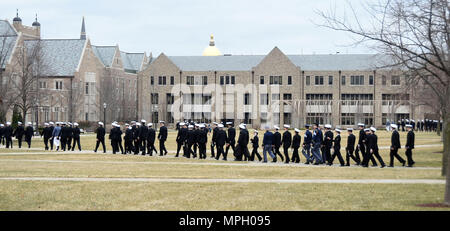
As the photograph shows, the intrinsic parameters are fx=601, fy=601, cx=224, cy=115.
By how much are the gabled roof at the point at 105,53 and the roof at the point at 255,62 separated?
482 inches

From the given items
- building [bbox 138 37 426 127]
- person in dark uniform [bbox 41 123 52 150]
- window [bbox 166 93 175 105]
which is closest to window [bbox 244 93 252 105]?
building [bbox 138 37 426 127]

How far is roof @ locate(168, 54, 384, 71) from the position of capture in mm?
80938

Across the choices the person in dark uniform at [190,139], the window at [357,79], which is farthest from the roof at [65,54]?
the person in dark uniform at [190,139]

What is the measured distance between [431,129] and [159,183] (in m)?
61.2

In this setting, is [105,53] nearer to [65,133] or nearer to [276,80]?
[276,80]

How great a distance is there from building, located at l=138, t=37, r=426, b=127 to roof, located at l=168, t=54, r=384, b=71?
0.44 ft

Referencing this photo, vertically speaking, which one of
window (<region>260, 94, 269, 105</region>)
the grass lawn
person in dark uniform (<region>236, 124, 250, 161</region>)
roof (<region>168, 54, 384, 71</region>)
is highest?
roof (<region>168, 54, 384, 71</region>)

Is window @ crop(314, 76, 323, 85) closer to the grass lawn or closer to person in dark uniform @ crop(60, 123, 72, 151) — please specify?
person in dark uniform @ crop(60, 123, 72, 151)

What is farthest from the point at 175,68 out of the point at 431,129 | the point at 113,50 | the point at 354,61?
the point at 431,129

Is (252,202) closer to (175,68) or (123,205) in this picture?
(123,205)

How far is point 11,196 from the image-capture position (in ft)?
47.5

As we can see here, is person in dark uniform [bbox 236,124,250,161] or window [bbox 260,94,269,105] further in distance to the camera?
window [bbox 260,94,269,105]

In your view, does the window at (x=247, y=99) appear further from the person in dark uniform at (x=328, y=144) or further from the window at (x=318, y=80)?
the person in dark uniform at (x=328, y=144)

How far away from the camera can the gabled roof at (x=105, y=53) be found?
9663 centimetres
